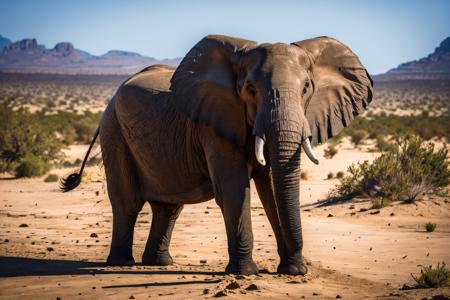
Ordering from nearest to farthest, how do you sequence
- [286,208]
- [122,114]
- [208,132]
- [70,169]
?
1. [286,208]
2. [208,132]
3. [122,114]
4. [70,169]

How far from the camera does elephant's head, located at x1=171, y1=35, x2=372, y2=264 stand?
24.0ft

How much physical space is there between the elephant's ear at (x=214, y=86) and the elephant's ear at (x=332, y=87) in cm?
72

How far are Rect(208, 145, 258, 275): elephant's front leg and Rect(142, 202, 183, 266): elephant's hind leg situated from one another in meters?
1.72

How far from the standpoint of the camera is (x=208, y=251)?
10.6m

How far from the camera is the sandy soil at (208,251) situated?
25.2 feet

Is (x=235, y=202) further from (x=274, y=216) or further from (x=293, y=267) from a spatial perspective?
(x=293, y=267)

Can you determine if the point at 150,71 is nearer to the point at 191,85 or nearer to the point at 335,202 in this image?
the point at 191,85

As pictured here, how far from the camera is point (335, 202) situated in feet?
48.3

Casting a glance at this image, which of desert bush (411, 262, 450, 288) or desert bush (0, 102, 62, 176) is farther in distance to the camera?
desert bush (0, 102, 62, 176)

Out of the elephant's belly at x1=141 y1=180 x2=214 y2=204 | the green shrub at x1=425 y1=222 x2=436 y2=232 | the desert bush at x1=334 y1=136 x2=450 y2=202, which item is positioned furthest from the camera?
the desert bush at x1=334 y1=136 x2=450 y2=202

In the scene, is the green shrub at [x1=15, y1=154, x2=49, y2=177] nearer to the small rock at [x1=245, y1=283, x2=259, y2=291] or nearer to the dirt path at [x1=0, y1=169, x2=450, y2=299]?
the dirt path at [x1=0, y1=169, x2=450, y2=299]

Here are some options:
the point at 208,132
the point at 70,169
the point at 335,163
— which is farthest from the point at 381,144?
the point at 208,132

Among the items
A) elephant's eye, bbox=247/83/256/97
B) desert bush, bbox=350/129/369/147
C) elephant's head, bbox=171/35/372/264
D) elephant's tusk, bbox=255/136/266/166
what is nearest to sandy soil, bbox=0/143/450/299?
elephant's head, bbox=171/35/372/264

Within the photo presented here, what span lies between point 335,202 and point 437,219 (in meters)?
2.33
